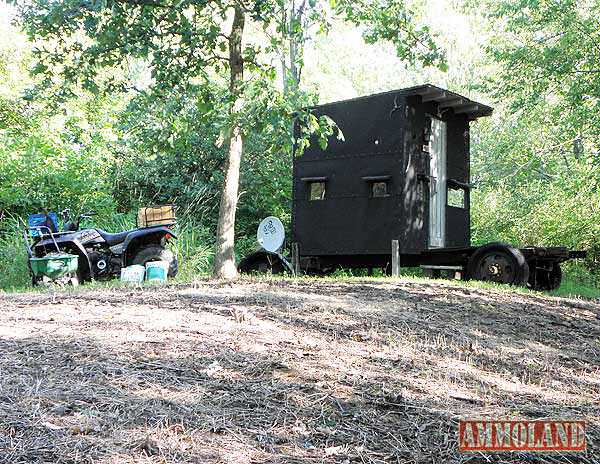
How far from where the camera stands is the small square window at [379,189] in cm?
1045

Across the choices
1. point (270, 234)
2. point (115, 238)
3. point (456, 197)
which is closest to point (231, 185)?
point (270, 234)

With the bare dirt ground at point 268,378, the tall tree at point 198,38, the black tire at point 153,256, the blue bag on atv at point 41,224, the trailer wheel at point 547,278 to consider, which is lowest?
A: the bare dirt ground at point 268,378

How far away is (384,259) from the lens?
427 inches

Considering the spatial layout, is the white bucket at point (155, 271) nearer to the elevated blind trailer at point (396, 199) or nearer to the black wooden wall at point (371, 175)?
the elevated blind trailer at point (396, 199)

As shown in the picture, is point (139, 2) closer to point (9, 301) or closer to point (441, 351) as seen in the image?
point (9, 301)

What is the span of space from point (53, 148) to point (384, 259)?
7.09 m

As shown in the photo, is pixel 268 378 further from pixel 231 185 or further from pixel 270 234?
pixel 270 234

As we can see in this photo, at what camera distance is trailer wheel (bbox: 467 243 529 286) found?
9172 mm

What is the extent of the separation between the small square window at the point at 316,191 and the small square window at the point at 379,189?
1098 mm

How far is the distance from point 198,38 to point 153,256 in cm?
341

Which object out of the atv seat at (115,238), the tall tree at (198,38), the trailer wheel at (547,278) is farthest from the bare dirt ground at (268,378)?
the trailer wheel at (547,278)

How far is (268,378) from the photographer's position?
3395 millimetres

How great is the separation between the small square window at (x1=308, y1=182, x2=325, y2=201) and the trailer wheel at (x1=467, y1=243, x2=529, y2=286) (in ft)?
9.96

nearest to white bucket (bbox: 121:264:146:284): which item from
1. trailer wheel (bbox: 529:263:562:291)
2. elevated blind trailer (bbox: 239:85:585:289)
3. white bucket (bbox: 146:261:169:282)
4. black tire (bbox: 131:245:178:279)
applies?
white bucket (bbox: 146:261:169:282)
